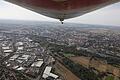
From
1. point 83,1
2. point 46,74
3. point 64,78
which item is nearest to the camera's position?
point 83,1

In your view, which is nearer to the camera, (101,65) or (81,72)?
(81,72)

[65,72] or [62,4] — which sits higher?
[62,4]

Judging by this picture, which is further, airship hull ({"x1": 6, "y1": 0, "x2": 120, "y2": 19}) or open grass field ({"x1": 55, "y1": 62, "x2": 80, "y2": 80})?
open grass field ({"x1": 55, "y1": 62, "x2": 80, "y2": 80})

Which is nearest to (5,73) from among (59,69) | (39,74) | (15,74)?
(15,74)

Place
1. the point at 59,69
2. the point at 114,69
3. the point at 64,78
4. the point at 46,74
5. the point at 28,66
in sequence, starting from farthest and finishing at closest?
1. the point at 28,66
2. the point at 114,69
3. the point at 59,69
4. the point at 46,74
5. the point at 64,78

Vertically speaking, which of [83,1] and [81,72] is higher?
[83,1]

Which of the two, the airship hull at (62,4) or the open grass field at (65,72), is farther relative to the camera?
the open grass field at (65,72)

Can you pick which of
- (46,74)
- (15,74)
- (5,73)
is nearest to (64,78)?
(46,74)

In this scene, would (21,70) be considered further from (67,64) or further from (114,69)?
(114,69)

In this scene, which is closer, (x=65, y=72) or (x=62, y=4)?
(x=62, y=4)

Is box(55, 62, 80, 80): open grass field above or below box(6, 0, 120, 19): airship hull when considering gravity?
below

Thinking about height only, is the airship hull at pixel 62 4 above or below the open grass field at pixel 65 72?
above
